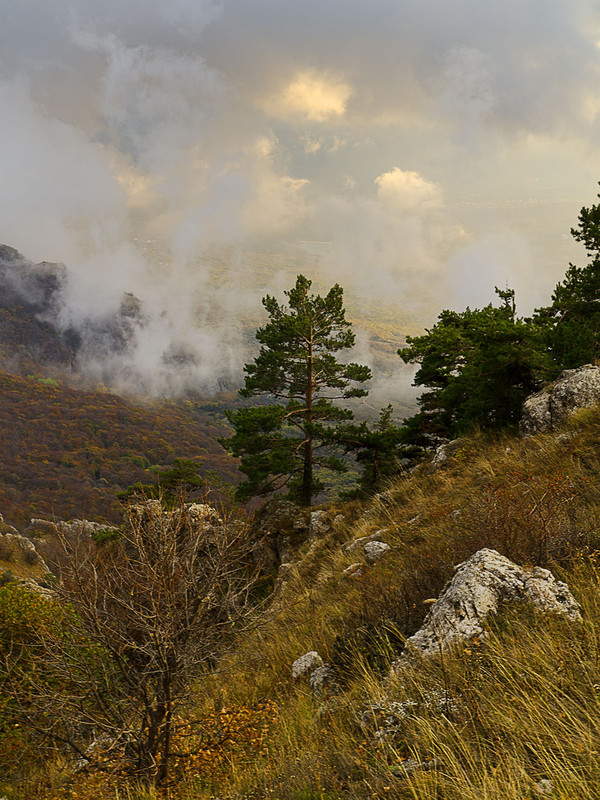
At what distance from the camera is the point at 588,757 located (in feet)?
6.47

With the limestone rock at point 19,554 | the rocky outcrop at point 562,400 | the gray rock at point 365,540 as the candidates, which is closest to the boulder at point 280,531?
the gray rock at point 365,540

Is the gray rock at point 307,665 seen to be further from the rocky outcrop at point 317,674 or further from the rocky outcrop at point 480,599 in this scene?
the rocky outcrop at point 480,599

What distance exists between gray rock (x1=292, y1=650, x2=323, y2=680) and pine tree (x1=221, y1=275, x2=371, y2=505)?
44.9 ft

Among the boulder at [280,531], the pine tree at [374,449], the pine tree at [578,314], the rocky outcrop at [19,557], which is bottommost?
the rocky outcrop at [19,557]

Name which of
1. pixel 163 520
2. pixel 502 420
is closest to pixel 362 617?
pixel 163 520

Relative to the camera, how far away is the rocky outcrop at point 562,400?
36.8 ft

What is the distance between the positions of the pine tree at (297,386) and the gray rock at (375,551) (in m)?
10.5

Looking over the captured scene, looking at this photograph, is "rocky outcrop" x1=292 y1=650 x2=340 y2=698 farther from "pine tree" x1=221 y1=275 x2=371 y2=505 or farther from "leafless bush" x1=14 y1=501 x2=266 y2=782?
"pine tree" x1=221 y1=275 x2=371 y2=505

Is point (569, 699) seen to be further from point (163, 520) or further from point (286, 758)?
point (163, 520)

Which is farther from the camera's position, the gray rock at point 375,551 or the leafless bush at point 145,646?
the gray rock at point 375,551

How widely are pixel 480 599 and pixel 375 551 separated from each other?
16.1ft

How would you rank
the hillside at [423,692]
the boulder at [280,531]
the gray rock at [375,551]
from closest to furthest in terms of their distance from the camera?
the hillside at [423,692] < the gray rock at [375,551] < the boulder at [280,531]

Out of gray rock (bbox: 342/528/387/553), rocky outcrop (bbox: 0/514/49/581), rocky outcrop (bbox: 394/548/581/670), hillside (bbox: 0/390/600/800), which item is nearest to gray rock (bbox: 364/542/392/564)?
hillside (bbox: 0/390/600/800)

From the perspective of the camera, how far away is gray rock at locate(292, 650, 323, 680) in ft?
Answer: 16.1
